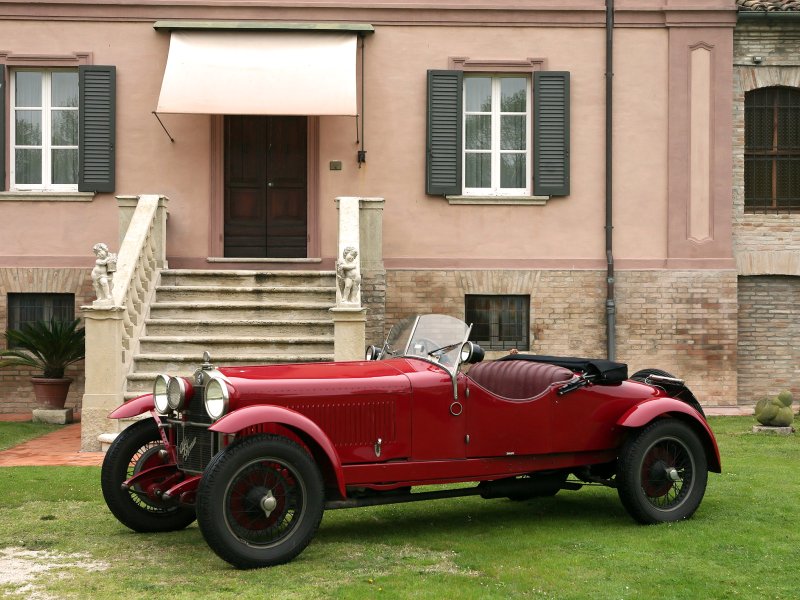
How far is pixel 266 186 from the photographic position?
1628cm

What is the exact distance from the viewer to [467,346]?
7293 mm

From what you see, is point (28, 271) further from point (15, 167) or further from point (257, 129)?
point (257, 129)

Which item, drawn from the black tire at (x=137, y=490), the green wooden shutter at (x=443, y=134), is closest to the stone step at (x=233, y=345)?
the green wooden shutter at (x=443, y=134)

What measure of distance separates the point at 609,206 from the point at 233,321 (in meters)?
5.77

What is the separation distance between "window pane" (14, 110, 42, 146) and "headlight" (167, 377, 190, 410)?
1023 cm

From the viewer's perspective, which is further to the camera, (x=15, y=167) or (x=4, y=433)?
(x=15, y=167)

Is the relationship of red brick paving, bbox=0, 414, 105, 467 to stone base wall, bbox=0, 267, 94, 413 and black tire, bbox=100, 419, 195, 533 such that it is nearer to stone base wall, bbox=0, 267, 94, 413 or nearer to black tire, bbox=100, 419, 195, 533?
stone base wall, bbox=0, 267, 94, 413

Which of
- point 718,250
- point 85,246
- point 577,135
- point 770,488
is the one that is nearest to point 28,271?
point 85,246

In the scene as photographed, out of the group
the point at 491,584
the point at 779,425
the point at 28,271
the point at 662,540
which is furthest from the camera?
the point at 28,271

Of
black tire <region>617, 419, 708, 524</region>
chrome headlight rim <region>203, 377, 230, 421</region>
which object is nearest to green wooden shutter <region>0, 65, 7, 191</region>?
chrome headlight rim <region>203, 377, 230, 421</region>

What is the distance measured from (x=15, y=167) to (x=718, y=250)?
10136 millimetres

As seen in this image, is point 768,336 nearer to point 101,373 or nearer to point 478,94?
point 478,94

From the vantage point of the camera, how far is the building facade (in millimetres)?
15820

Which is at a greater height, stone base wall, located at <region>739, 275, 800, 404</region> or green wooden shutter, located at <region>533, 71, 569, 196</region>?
green wooden shutter, located at <region>533, 71, 569, 196</region>
